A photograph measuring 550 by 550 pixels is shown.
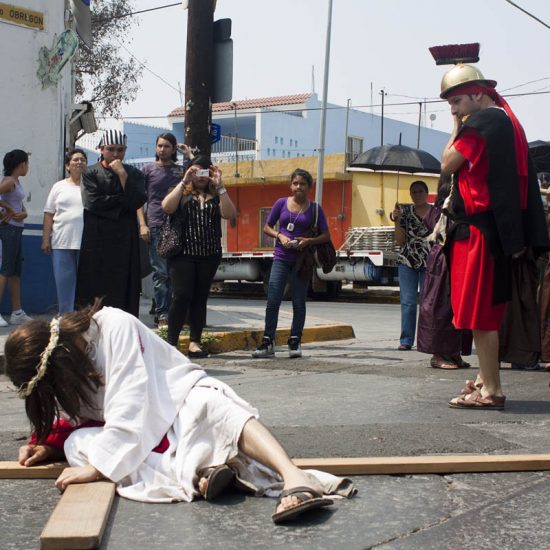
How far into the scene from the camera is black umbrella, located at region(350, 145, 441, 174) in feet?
80.5

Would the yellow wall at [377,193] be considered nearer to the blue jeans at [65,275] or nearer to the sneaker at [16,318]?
the sneaker at [16,318]

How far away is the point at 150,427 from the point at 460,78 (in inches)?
121

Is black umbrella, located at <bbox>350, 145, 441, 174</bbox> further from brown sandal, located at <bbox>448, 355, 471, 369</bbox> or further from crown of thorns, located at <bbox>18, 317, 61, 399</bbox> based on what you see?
crown of thorns, located at <bbox>18, 317, 61, 399</bbox>

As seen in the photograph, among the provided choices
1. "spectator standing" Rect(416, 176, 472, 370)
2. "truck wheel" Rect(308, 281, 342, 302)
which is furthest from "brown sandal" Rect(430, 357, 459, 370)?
"truck wheel" Rect(308, 281, 342, 302)

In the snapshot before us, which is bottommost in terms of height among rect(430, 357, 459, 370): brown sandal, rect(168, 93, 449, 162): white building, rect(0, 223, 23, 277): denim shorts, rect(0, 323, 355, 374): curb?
rect(0, 323, 355, 374): curb

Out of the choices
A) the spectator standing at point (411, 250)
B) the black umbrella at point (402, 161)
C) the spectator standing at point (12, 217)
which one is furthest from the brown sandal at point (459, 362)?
the black umbrella at point (402, 161)

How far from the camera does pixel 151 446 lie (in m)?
3.93

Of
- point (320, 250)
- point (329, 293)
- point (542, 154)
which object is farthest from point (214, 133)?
point (329, 293)

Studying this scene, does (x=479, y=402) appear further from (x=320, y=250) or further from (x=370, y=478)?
(x=320, y=250)

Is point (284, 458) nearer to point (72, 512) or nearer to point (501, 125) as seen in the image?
point (72, 512)

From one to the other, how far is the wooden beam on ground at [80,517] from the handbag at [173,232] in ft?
14.7

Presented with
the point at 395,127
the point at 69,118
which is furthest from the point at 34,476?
the point at 395,127

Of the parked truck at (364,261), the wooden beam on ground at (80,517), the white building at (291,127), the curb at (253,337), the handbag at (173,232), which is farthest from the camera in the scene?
the white building at (291,127)

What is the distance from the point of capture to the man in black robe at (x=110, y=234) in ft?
26.1
